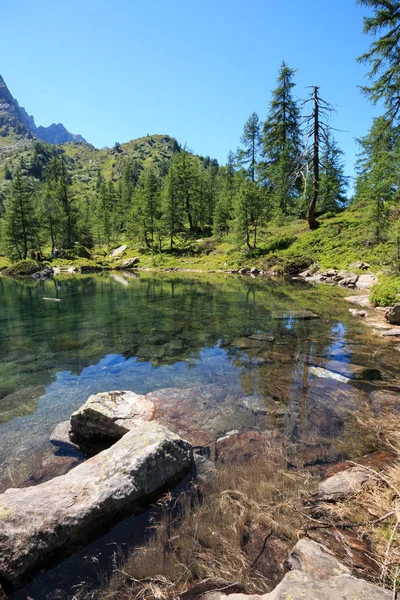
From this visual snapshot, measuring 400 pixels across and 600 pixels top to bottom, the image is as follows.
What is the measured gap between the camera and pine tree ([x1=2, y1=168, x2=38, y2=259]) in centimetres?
6159

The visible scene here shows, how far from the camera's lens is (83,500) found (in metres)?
4.06

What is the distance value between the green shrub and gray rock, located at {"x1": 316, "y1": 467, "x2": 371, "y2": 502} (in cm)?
1415

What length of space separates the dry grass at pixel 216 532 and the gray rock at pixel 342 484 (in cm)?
29

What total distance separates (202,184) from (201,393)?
7355 centimetres

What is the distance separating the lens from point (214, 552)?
3719 millimetres

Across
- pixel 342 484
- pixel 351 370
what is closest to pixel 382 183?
pixel 351 370

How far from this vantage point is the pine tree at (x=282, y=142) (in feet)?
163

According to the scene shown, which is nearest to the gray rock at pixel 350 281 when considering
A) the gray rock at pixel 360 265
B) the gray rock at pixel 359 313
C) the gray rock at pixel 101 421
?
the gray rock at pixel 360 265

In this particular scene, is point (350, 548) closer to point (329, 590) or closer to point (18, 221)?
point (329, 590)

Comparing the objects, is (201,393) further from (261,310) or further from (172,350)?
(261,310)

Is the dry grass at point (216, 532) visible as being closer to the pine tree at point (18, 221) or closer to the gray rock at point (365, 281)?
the gray rock at point (365, 281)

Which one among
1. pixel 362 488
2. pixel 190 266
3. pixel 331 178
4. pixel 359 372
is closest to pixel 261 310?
pixel 359 372

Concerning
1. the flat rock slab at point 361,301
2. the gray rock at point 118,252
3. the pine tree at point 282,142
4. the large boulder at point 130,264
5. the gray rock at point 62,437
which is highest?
the pine tree at point 282,142

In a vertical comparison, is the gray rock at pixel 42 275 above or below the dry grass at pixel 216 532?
above
